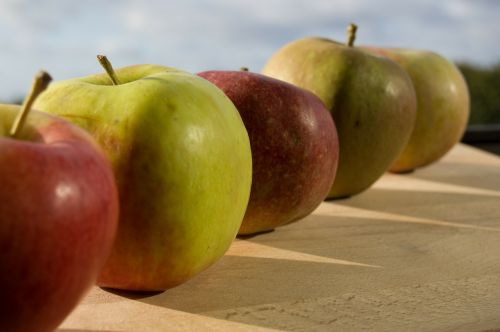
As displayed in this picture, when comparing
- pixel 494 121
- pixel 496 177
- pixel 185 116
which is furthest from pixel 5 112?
pixel 494 121

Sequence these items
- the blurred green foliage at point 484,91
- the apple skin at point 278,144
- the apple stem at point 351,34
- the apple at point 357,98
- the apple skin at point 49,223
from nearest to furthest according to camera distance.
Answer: the apple skin at point 49,223 < the apple skin at point 278,144 < the apple at point 357,98 < the apple stem at point 351,34 < the blurred green foliage at point 484,91

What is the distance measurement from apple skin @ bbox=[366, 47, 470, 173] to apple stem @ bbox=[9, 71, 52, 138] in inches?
33.0

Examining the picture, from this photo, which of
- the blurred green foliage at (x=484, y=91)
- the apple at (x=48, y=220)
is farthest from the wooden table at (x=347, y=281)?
the blurred green foliage at (x=484, y=91)

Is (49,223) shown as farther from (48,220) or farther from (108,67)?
(108,67)

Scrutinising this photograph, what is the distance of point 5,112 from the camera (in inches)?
24.2

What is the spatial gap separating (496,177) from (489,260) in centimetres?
52

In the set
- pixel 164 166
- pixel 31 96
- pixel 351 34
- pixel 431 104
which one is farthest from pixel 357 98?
pixel 31 96

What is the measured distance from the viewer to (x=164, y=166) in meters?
0.69

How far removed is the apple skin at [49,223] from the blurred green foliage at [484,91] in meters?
3.77

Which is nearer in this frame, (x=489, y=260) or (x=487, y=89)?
(x=489, y=260)

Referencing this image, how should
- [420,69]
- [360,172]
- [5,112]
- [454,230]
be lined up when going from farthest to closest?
[420,69]
[360,172]
[454,230]
[5,112]

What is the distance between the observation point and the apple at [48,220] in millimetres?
525

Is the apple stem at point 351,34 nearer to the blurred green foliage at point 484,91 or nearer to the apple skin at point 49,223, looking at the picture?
the apple skin at point 49,223

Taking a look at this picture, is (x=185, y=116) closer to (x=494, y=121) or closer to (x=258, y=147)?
(x=258, y=147)
